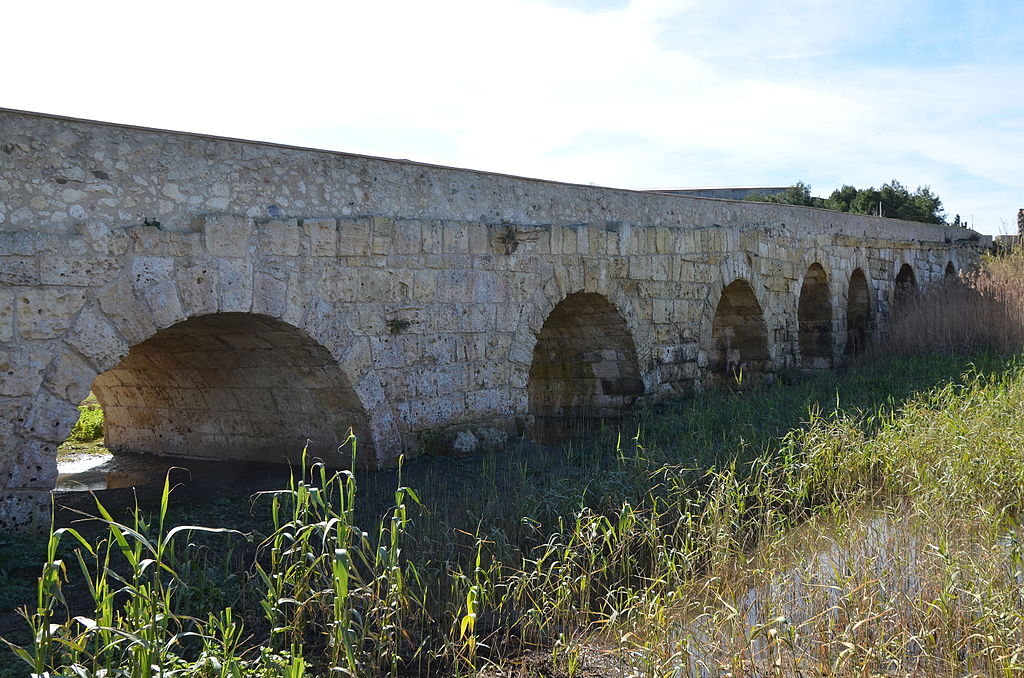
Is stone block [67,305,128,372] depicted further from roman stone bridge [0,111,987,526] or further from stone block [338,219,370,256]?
stone block [338,219,370,256]

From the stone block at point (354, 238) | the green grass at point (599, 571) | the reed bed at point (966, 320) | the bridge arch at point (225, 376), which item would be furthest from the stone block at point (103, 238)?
the reed bed at point (966, 320)

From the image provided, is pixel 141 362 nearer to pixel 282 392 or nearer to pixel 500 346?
pixel 282 392

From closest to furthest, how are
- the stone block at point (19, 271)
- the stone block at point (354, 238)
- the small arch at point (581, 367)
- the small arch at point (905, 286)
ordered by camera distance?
the stone block at point (19, 271)
the stone block at point (354, 238)
the small arch at point (581, 367)
the small arch at point (905, 286)

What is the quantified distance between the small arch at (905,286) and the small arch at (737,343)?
520cm

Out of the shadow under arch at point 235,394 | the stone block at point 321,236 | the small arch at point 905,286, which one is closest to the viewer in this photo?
the stone block at point 321,236

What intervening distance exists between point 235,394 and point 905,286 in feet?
45.7

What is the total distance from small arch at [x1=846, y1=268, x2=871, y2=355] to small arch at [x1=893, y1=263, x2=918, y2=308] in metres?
0.92

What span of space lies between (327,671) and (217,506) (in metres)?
2.63

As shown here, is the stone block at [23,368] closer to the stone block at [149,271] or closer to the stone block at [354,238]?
the stone block at [149,271]

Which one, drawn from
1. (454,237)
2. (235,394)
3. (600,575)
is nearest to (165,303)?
(235,394)

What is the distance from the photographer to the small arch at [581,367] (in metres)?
9.17

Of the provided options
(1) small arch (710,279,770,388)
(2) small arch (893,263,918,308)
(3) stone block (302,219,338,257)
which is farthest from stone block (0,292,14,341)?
(2) small arch (893,263,918,308)

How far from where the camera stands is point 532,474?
6.27 m

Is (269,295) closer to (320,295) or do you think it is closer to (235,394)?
(320,295)
